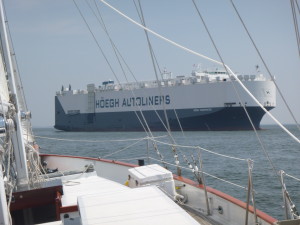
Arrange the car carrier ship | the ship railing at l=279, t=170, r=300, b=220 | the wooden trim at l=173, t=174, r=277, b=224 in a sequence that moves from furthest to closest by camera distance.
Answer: the car carrier ship
the wooden trim at l=173, t=174, r=277, b=224
the ship railing at l=279, t=170, r=300, b=220

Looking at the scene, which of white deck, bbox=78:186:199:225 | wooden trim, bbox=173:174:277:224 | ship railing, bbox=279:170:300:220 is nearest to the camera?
white deck, bbox=78:186:199:225

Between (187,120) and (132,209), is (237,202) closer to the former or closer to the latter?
(132,209)

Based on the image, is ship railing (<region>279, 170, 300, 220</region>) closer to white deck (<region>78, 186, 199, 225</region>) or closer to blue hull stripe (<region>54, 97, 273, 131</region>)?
white deck (<region>78, 186, 199, 225</region>)

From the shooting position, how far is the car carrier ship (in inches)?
1649

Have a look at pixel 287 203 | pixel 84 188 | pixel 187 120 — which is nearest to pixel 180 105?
pixel 187 120

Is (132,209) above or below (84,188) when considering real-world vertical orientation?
above

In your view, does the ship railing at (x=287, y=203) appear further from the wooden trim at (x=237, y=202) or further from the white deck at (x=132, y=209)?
the white deck at (x=132, y=209)

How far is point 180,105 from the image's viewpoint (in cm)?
4403

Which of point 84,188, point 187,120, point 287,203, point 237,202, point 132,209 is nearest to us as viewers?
point 132,209

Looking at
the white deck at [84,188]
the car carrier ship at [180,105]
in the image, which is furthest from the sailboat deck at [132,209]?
the car carrier ship at [180,105]

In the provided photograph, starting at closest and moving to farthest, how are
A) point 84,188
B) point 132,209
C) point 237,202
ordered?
A: point 132,209 → point 237,202 → point 84,188


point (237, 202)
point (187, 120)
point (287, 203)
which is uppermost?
point (287, 203)

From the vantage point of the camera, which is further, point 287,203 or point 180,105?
point 180,105

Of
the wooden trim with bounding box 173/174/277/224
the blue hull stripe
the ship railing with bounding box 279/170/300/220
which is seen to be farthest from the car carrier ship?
the ship railing with bounding box 279/170/300/220
